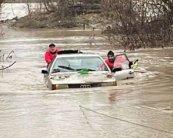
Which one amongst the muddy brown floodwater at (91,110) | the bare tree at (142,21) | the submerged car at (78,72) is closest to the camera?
the muddy brown floodwater at (91,110)

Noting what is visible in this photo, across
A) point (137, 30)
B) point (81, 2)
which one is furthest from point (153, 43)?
point (81, 2)

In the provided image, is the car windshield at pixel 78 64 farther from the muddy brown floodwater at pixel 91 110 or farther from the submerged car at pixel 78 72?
the muddy brown floodwater at pixel 91 110

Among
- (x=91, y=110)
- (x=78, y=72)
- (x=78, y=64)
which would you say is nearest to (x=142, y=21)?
(x=78, y=64)

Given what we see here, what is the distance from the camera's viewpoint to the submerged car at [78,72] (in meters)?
15.0

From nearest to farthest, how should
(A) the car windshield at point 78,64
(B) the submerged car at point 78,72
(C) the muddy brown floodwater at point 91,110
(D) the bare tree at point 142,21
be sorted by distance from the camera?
(C) the muddy brown floodwater at point 91,110 → (B) the submerged car at point 78,72 → (A) the car windshield at point 78,64 → (D) the bare tree at point 142,21

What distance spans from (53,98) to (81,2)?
216ft

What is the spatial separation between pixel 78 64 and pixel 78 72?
643mm

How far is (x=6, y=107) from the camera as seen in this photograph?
13.1 metres

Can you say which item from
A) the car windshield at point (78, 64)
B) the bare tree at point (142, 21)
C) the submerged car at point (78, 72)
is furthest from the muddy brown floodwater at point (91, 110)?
the bare tree at point (142, 21)

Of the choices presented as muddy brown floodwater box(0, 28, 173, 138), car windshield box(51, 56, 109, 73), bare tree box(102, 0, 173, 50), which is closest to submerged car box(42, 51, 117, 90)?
car windshield box(51, 56, 109, 73)

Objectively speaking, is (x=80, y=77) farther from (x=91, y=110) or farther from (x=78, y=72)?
(x=91, y=110)

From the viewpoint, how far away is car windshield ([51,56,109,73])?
15.8 m

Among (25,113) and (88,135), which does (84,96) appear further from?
(88,135)

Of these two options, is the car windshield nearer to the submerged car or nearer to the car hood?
the submerged car
